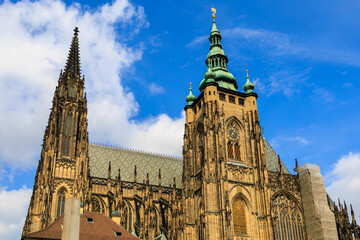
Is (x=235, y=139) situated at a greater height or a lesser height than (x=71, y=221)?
greater

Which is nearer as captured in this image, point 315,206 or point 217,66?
point 315,206

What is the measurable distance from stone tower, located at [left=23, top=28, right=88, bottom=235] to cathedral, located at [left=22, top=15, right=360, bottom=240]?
0.36 ft

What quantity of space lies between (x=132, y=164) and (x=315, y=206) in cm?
2459

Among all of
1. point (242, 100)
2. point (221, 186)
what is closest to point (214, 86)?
point (242, 100)

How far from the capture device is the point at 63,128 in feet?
155

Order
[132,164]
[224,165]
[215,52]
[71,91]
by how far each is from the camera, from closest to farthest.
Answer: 1. [224,165]
2. [71,91]
3. [215,52]
4. [132,164]

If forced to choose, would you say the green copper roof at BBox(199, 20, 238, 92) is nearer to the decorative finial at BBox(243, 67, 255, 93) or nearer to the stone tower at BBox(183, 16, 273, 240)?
the stone tower at BBox(183, 16, 273, 240)

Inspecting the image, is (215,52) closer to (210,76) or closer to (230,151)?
(210,76)

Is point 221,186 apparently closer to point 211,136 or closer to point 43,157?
point 211,136

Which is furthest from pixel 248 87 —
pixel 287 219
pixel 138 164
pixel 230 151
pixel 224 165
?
pixel 138 164

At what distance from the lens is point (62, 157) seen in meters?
45.5

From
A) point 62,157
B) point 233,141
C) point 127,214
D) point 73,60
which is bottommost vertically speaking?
point 127,214

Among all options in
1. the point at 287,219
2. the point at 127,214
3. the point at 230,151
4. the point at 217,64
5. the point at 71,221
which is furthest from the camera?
the point at 217,64

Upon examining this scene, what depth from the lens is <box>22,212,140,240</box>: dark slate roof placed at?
2883cm
